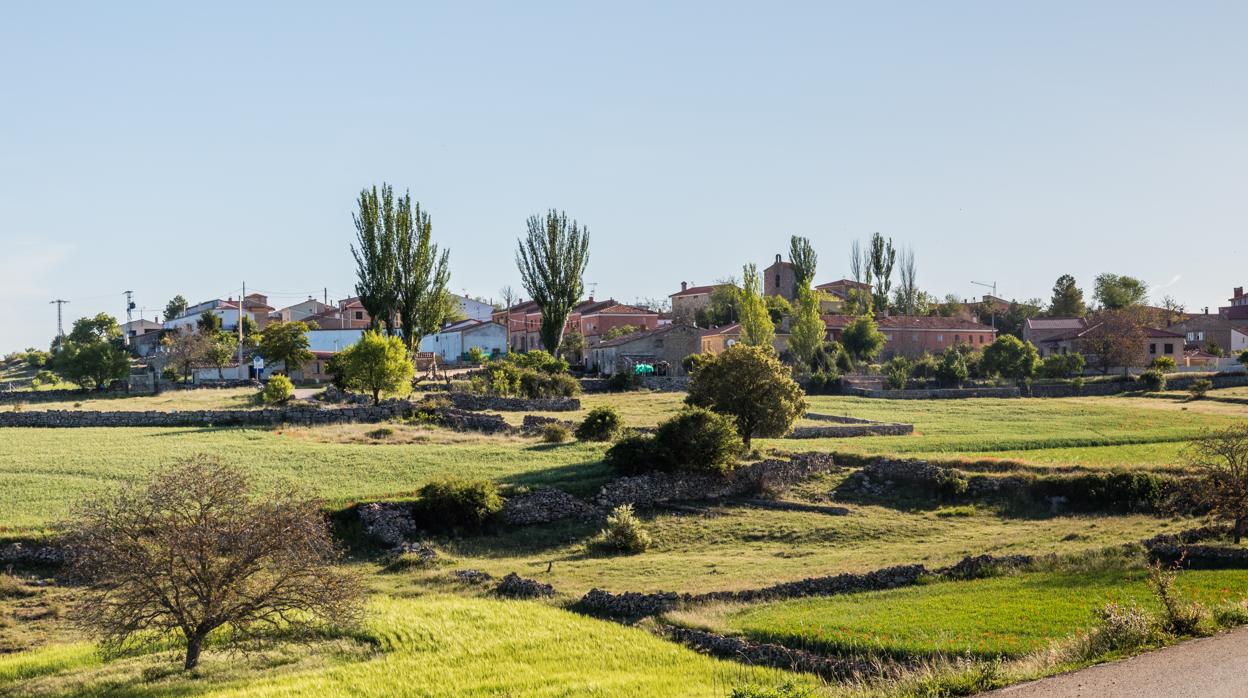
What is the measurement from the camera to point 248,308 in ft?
462

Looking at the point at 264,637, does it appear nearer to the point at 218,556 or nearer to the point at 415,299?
the point at 218,556

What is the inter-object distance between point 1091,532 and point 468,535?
2103 cm

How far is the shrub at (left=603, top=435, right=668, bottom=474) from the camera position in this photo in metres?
43.1

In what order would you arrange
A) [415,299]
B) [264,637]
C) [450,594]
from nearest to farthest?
[264,637] < [450,594] < [415,299]

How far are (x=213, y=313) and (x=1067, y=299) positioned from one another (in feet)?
390

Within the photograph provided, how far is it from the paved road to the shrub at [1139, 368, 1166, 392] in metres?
71.3

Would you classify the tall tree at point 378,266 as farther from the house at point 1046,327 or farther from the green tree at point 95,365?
the house at point 1046,327

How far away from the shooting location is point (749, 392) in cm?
4838

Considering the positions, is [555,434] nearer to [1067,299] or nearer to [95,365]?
[95,365]

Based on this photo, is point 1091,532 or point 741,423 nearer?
point 1091,532

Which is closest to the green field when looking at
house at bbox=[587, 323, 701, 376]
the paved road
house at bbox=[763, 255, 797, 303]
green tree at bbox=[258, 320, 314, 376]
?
the paved road

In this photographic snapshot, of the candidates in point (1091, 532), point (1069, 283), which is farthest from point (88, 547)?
point (1069, 283)

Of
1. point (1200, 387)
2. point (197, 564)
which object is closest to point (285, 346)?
point (197, 564)

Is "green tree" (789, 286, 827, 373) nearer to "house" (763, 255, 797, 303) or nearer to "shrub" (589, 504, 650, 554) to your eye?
"house" (763, 255, 797, 303)
